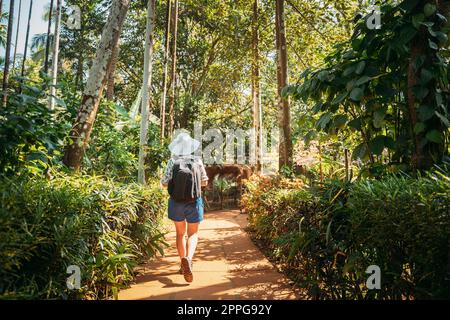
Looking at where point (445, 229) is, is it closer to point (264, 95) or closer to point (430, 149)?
point (430, 149)

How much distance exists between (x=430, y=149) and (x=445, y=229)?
1.51 m

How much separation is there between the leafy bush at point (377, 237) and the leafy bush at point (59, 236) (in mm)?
1652

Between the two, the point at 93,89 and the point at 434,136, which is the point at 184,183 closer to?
the point at 93,89

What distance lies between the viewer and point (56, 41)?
9539 millimetres

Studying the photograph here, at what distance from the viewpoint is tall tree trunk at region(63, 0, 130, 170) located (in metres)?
4.46

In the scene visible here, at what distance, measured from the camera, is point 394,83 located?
11.9ft

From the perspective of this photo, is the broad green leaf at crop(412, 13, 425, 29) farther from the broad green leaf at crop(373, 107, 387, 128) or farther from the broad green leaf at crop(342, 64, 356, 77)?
the broad green leaf at crop(373, 107, 387, 128)

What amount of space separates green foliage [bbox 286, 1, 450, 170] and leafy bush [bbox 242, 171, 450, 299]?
0.71m

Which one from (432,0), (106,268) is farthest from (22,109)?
(432,0)

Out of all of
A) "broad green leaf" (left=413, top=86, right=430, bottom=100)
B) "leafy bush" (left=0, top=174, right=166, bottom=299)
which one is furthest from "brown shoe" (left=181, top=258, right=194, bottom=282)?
"broad green leaf" (left=413, top=86, right=430, bottom=100)

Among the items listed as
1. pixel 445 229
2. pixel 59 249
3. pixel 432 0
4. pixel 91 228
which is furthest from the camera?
pixel 432 0

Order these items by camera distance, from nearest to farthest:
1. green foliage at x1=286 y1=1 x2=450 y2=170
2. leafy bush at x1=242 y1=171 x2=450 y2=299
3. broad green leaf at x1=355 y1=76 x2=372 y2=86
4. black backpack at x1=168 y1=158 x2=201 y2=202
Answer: leafy bush at x1=242 y1=171 x2=450 y2=299
green foliage at x1=286 y1=1 x2=450 y2=170
broad green leaf at x1=355 y1=76 x2=372 y2=86
black backpack at x1=168 y1=158 x2=201 y2=202

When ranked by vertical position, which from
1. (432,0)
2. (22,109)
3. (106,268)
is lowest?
(106,268)

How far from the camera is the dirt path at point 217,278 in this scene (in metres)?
3.62
